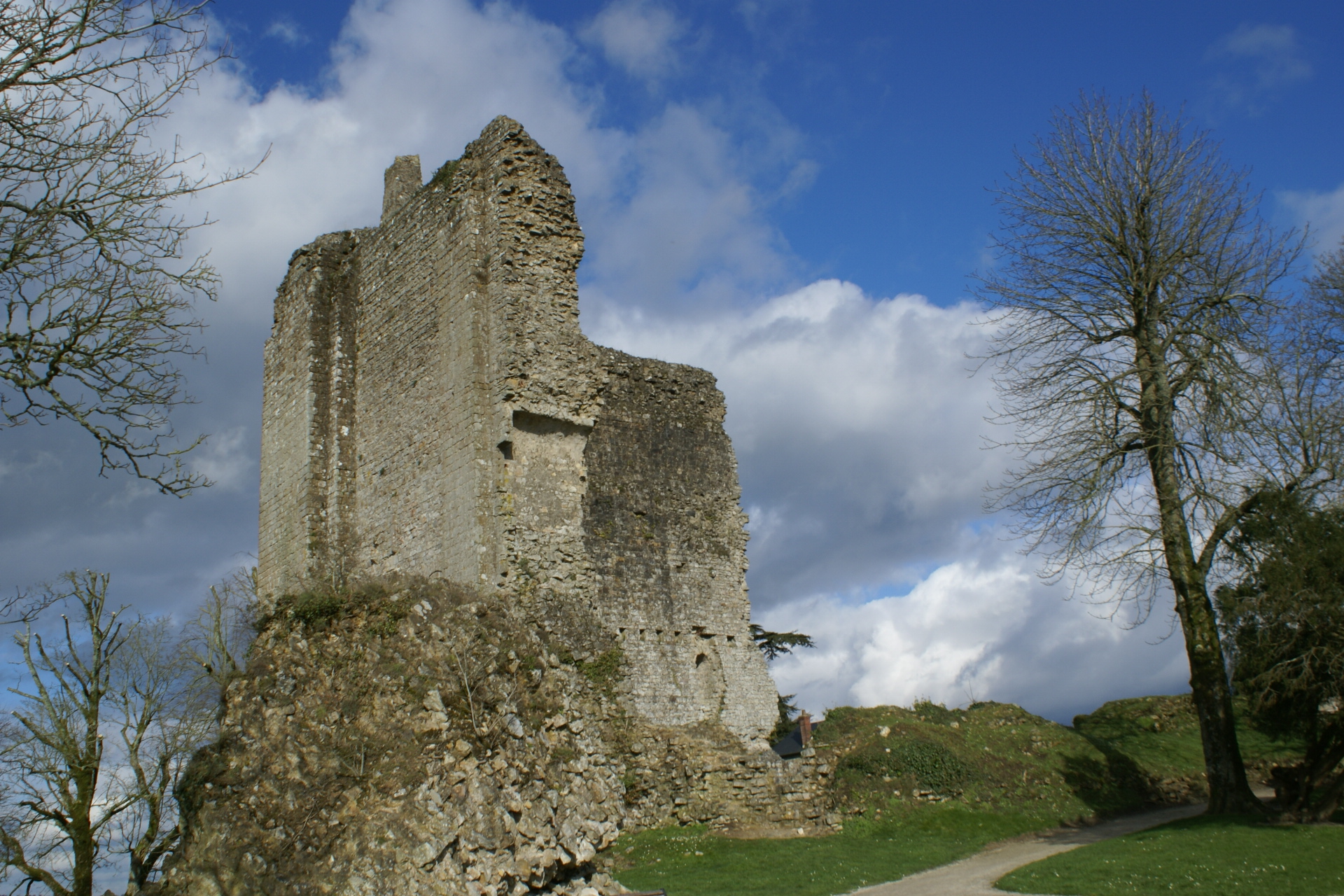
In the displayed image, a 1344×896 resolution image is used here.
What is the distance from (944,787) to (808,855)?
14.1 ft

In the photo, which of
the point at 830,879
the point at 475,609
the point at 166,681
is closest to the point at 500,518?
the point at 475,609

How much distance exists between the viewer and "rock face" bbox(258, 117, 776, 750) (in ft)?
38.6

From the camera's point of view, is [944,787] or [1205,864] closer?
[1205,864]

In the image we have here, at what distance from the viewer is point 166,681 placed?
579 inches

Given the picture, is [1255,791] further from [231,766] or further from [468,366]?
[231,766]

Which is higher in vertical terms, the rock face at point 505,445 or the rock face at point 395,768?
the rock face at point 505,445

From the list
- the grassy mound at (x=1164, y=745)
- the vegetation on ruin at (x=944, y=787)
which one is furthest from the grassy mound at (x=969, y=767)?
the grassy mound at (x=1164, y=745)

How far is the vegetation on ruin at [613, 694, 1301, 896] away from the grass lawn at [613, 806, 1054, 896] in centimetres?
2

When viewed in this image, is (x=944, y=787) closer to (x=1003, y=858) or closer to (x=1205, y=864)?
(x=1003, y=858)

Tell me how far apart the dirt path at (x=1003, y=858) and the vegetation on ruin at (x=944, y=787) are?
0.29m

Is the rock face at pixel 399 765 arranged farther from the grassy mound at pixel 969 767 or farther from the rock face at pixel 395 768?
the grassy mound at pixel 969 767

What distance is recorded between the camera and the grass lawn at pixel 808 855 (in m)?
10.2

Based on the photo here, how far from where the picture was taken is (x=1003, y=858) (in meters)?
12.3

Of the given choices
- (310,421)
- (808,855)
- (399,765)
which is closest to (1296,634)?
(808,855)
